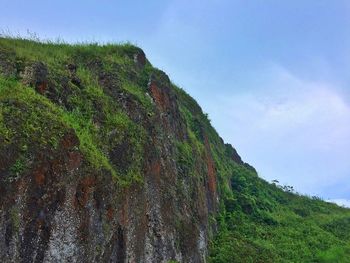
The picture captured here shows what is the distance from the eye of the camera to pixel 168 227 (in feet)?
51.3

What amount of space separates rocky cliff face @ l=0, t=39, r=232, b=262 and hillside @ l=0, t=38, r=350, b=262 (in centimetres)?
3

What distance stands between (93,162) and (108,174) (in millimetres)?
691

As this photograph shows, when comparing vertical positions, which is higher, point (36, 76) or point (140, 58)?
point (140, 58)

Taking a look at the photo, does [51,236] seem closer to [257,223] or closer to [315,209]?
[257,223]

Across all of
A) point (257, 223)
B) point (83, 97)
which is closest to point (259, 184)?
point (257, 223)

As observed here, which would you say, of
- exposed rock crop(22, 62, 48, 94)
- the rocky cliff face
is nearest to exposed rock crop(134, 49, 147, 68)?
the rocky cliff face

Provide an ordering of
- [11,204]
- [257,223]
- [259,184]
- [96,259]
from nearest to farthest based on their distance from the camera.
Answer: [11,204], [96,259], [257,223], [259,184]

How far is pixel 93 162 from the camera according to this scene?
11.7 meters

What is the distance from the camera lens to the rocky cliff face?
988cm

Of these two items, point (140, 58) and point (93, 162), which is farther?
point (140, 58)

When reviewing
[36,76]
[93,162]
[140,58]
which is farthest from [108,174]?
[140,58]

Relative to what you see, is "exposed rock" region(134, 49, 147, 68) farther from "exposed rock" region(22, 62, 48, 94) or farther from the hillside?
"exposed rock" region(22, 62, 48, 94)

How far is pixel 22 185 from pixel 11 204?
1.70 ft

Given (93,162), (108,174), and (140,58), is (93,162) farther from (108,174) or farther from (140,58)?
(140,58)
